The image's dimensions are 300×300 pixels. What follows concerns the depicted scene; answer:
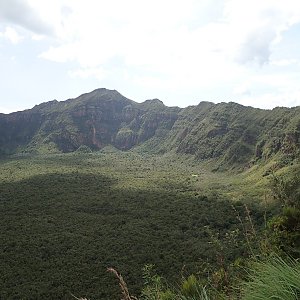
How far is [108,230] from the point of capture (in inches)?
1702

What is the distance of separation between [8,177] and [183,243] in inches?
2172

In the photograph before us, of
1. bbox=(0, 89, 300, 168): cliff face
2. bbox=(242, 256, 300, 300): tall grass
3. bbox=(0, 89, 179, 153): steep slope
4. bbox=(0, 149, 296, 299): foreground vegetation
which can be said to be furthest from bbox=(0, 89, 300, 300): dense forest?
bbox=(0, 89, 179, 153): steep slope

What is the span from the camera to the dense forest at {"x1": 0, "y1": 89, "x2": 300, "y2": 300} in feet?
17.0

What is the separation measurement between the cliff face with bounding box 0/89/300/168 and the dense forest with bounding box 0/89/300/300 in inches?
27.9

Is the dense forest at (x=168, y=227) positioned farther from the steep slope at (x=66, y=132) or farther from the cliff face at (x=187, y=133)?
the steep slope at (x=66, y=132)

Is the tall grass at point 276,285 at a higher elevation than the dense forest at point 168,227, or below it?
higher

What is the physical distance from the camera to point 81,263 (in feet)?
109

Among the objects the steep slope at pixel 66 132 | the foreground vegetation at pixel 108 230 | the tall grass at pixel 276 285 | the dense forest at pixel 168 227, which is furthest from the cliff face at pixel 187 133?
the tall grass at pixel 276 285

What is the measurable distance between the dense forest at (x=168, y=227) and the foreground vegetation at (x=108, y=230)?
5.3 inches

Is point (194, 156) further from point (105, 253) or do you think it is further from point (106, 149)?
point (105, 253)

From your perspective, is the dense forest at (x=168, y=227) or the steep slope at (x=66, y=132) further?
the steep slope at (x=66, y=132)

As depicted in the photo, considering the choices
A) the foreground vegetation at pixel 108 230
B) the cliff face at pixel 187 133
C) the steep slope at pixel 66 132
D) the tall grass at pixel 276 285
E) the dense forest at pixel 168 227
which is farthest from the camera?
the steep slope at pixel 66 132

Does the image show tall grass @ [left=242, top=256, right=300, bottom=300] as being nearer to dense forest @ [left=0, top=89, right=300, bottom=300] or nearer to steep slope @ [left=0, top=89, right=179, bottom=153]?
dense forest @ [left=0, top=89, right=300, bottom=300]

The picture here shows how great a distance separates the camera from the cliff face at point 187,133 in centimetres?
9514
